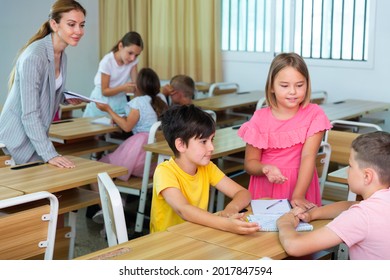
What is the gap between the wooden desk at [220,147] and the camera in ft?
12.7

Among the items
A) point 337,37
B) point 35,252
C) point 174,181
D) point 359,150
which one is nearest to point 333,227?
point 359,150

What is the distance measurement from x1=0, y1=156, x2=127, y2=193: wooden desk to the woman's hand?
23mm

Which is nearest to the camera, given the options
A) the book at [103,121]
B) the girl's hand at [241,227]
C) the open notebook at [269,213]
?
the girl's hand at [241,227]

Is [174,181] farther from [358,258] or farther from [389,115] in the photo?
[389,115]

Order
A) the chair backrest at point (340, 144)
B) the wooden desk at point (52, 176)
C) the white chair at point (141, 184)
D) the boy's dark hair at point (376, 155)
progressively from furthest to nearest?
the white chair at point (141, 184) < the chair backrest at point (340, 144) < the wooden desk at point (52, 176) < the boy's dark hair at point (376, 155)

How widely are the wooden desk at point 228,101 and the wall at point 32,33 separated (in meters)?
2.24

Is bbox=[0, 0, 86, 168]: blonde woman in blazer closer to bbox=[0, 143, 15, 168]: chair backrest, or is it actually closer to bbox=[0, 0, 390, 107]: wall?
bbox=[0, 143, 15, 168]: chair backrest

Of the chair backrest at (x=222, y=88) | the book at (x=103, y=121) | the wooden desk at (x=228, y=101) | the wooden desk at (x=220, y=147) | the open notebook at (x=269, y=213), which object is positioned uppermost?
the chair backrest at (x=222, y=88)

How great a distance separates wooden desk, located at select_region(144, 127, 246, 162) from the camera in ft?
12.7

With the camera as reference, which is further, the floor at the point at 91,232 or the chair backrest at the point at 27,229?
the floor at the point at 91,232

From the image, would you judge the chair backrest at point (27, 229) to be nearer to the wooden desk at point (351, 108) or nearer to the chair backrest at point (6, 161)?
the chair backrest at point (6, 161)

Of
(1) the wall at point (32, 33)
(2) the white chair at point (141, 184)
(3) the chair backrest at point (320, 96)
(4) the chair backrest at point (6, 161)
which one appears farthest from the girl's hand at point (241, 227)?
(1) the wall at point (32, 33)

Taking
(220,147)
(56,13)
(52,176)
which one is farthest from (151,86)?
(52,176)
